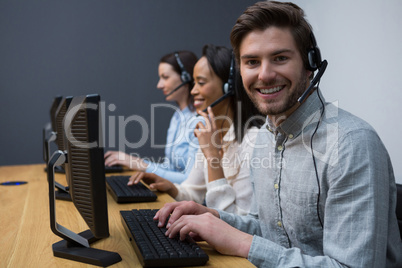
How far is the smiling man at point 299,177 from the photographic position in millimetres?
840

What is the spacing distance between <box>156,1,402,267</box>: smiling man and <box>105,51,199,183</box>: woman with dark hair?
3.09ft

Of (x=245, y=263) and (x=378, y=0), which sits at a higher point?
(x=378, y=0)

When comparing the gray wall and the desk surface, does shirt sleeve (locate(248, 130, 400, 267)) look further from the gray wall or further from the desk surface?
the gray wall

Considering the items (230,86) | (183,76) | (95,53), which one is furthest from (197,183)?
(95,53)

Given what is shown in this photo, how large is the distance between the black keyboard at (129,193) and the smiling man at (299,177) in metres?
0.39

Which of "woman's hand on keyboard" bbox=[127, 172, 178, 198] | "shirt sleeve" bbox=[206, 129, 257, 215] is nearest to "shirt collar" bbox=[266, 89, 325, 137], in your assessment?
"shirt sleeve" bbox=[206, 129, 257, 215]

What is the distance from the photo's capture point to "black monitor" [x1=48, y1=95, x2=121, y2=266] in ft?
2.38

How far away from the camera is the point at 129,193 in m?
1.44

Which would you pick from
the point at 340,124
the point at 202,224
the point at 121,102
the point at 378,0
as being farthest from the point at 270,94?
the point at 121,102

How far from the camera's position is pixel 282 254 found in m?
0.86

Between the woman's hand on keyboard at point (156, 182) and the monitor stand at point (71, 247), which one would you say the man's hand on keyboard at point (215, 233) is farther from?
the woman's hand on keyboard at point (156, 182)

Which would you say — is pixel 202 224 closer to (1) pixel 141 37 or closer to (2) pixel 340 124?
(2) pixel 340 124

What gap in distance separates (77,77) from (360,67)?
2.32m

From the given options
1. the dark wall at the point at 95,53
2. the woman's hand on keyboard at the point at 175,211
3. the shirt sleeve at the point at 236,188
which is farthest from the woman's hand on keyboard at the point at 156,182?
the dark wall at the point at 95,53
